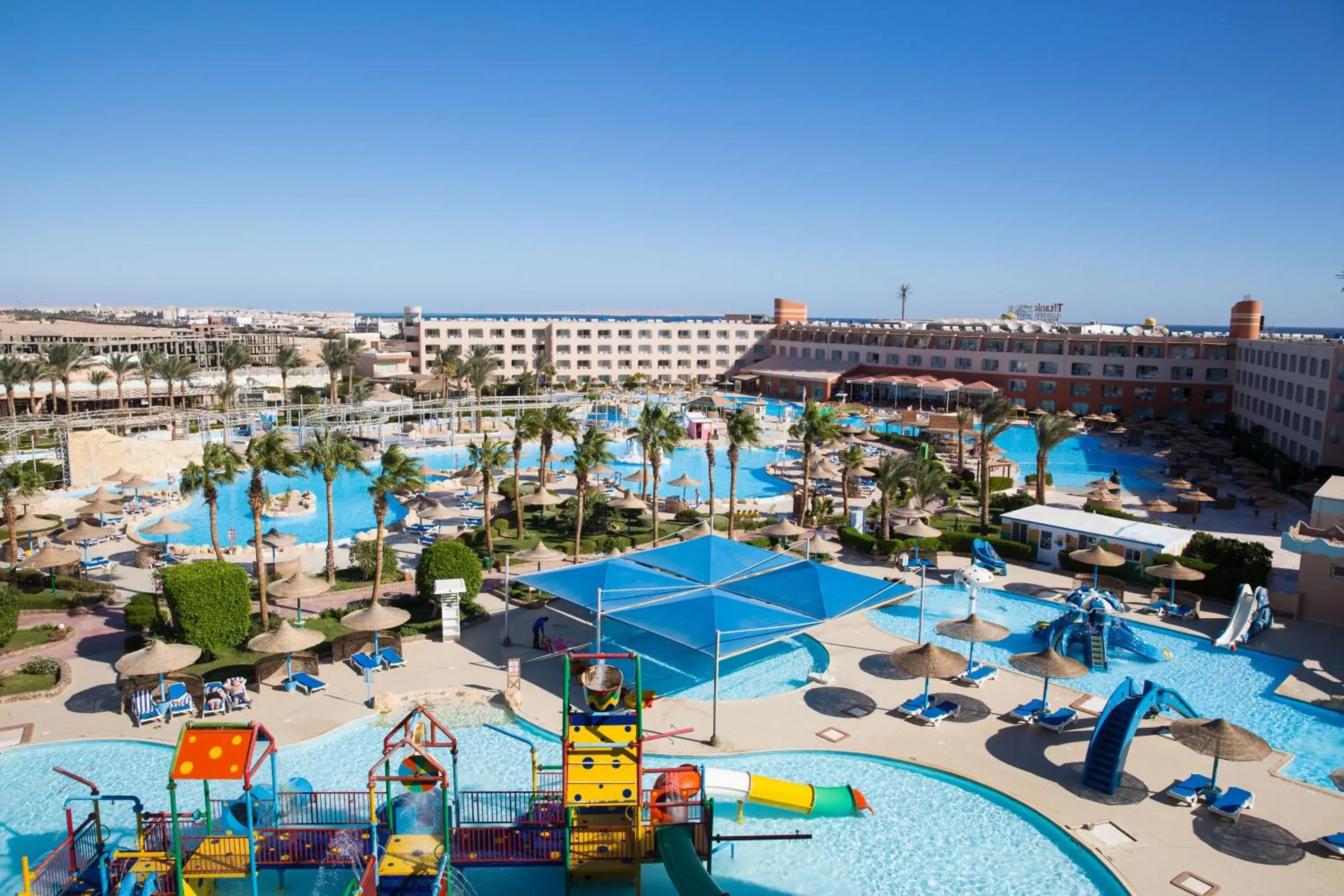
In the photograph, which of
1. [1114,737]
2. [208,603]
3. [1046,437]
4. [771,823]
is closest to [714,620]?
[771,823]

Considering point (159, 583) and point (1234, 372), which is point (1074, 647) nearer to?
point (159, 583)

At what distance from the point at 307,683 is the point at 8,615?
9019 mm

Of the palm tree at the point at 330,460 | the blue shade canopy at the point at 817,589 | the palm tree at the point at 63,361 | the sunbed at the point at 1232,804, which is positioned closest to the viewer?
the sunbed at the point at 1232,804

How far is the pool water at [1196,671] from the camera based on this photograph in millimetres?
22328

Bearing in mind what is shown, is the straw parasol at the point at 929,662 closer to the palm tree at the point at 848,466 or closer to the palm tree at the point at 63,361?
the palm tree at the point at 848,466

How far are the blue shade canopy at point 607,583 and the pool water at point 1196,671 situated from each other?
8.23 metres

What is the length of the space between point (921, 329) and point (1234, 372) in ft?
100

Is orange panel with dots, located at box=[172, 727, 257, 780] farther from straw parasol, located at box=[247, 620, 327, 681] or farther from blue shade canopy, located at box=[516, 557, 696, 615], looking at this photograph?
blue shade canopy, located at box=[516, 557, 696, 615]

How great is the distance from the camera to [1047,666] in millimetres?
22656

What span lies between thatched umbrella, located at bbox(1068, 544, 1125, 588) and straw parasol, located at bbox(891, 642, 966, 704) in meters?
11.5

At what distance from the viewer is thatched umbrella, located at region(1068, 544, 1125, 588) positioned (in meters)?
32.4

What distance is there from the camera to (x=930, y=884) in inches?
661

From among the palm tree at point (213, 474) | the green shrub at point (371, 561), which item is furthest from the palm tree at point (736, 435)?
the palm tree at point (213, 474)

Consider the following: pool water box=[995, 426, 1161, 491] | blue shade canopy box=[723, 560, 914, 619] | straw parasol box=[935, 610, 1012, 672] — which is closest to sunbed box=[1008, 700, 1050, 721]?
straw parasol box=[935, 610, 1012, 672]
